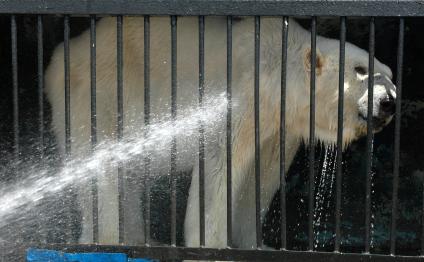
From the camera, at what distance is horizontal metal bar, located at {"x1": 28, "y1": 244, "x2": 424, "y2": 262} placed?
3.03m

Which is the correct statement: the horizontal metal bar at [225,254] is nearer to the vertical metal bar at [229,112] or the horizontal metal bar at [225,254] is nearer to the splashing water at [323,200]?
the vertical metal bar at [229,112]

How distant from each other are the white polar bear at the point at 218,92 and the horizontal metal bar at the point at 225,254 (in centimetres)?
68

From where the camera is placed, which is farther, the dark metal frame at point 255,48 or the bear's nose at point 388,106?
the bear's nose at point 388,106

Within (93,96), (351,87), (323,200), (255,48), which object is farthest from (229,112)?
(323,200)

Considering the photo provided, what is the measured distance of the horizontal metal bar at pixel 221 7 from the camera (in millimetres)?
2941

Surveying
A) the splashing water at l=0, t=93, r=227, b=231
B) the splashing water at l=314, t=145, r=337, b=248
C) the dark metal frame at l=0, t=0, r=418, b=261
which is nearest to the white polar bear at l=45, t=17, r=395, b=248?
the splashing water at l=0, t=93, r=227, b=231

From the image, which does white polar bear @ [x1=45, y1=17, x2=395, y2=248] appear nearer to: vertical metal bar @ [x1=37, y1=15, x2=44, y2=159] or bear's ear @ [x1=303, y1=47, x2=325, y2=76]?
bear's ear @ [x1=303, y1=47, x2=325, y2=76]

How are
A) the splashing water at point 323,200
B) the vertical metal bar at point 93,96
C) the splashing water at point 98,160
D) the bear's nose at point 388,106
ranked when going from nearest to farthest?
the vertical metal bar at point 93,96
the splashing water at point 98,160
the bear's nose at point 388,106
the splashing water at point 323,200

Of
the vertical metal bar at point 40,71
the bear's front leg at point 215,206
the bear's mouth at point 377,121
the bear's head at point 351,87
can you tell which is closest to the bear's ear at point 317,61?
the bear's head at point 351,87

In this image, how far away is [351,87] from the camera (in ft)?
12.7

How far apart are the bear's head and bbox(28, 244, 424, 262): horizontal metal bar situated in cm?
95

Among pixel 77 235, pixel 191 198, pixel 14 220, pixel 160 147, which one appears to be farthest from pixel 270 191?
pixel 14 220

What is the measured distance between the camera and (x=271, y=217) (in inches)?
195

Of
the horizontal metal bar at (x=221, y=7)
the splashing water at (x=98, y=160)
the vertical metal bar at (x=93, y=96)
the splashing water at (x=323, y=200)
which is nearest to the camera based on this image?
the horizontal metal bar at (x=221, y=7)
